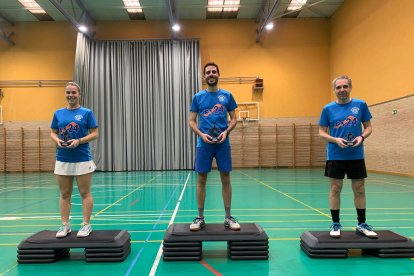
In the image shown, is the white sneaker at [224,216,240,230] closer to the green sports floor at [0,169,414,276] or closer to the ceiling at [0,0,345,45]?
the green sports floor at [0,169,414,276]

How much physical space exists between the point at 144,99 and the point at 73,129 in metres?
17.7

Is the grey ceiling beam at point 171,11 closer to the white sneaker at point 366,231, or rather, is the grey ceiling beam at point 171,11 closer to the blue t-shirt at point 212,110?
the blue t-shirt at point 212,110

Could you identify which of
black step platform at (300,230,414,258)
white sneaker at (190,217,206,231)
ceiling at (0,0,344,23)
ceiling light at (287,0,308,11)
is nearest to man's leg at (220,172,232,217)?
white sneaker at (190,217,206,231)

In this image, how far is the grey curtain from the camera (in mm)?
21609

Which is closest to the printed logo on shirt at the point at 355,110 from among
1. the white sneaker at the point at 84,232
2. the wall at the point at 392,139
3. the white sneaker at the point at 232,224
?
the white sneaker at the point at 232,224

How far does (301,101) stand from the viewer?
2228cm

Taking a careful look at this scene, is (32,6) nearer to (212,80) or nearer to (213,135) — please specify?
(212,80)

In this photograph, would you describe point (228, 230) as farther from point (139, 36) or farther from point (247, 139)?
point (139, 36)

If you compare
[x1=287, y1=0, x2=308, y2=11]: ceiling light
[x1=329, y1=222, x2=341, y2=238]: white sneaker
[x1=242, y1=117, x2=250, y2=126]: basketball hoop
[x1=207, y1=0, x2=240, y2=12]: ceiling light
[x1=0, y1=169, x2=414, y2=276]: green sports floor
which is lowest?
[x1=0, y1=169, x2=414, y2=276]: green sports floor

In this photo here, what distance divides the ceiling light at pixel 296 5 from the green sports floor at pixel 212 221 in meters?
13.2

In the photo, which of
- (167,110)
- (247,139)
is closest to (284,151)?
(247,139)

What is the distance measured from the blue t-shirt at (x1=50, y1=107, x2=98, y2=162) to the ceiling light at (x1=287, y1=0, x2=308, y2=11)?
1842 centimetres

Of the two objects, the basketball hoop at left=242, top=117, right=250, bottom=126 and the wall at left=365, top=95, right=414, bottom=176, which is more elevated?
the basketball hoop at left=242, top=117, right=250, bottom=126

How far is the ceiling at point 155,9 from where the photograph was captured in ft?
64.8
